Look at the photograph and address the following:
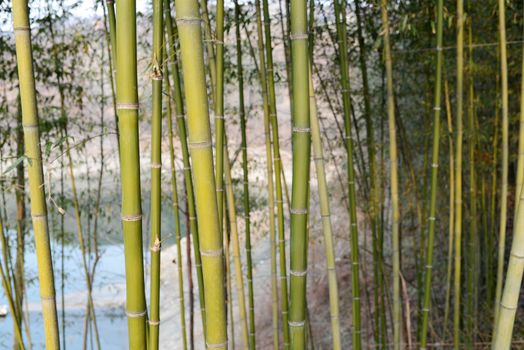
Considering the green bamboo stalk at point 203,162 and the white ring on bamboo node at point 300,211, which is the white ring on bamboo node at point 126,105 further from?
the white ring on bamboo node at point 300,211

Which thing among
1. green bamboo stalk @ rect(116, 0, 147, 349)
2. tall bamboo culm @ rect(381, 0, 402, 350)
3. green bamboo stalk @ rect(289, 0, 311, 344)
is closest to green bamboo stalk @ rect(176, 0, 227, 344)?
green bamboo stalk @ rect(116, 0, 147, 349)

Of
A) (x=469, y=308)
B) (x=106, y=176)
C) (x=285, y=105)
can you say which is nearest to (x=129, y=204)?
(x=469, y=308)

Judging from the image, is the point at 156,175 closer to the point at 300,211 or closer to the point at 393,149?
the point at 300,211

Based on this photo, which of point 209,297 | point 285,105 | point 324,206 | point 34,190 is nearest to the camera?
point 209,297

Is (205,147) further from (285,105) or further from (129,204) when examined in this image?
(285,105)

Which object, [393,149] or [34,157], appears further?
[393,149]

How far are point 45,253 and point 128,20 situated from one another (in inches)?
19.3

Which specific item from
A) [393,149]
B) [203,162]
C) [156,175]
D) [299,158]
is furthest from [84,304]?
[203,162]

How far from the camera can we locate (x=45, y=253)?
1.25 metres

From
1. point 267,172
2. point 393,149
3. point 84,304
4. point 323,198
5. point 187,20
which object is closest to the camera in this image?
point 187,20

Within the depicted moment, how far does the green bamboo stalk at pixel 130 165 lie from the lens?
1.06m

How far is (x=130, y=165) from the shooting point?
1.10 metres

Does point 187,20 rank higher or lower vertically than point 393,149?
higher

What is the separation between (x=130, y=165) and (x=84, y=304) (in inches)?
256
